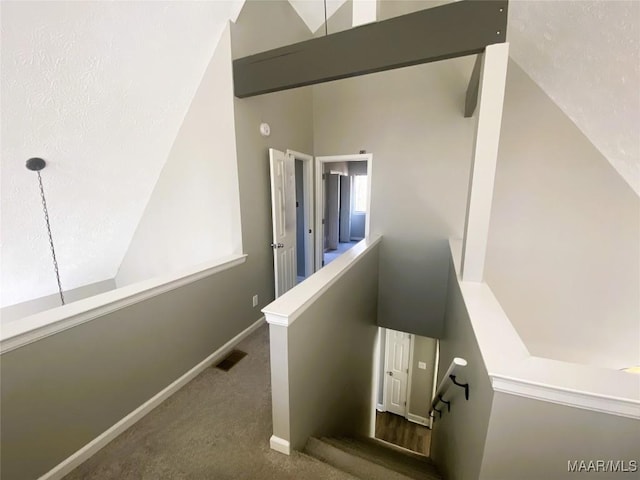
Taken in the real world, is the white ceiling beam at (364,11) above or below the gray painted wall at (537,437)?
above

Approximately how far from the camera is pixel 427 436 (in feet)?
15.2

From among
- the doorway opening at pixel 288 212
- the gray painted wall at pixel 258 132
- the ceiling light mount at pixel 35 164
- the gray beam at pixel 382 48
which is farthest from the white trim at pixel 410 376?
the ceiling light mount at pixel 35 164

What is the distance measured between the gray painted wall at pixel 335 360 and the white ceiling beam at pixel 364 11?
1.95 m

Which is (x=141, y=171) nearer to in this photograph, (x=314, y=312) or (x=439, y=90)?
(x=314, y=312)

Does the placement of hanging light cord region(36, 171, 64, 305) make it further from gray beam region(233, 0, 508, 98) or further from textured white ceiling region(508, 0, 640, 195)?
textured white ceiling region(508, 0, 640, 195)

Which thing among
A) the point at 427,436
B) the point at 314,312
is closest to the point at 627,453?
the point at 314,312

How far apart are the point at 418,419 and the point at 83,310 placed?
5.43 metres

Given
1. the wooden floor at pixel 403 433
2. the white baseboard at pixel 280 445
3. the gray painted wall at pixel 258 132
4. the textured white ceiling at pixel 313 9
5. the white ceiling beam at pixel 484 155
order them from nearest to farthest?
the white baseboard at pixel 280 445
the white ceiling beam at pixel 484 155
the gray painted wall at pixel 258 132
the textured white ceiling at pixel 313 9
the wooden floor at pixel 403 433

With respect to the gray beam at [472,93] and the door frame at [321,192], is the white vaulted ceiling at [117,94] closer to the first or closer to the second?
the gray beam at [472,93]

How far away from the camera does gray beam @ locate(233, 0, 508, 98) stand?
→ 1578mm

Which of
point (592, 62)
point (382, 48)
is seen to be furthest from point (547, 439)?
point (592, 62)

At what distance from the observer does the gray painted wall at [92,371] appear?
1.22 metres

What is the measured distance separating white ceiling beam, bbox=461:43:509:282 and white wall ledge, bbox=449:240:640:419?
2.59ft

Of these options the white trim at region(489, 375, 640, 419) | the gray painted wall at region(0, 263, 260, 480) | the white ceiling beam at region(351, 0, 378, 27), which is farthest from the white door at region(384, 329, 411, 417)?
the white ceiling beam at region(351, 0, 378, 27)
